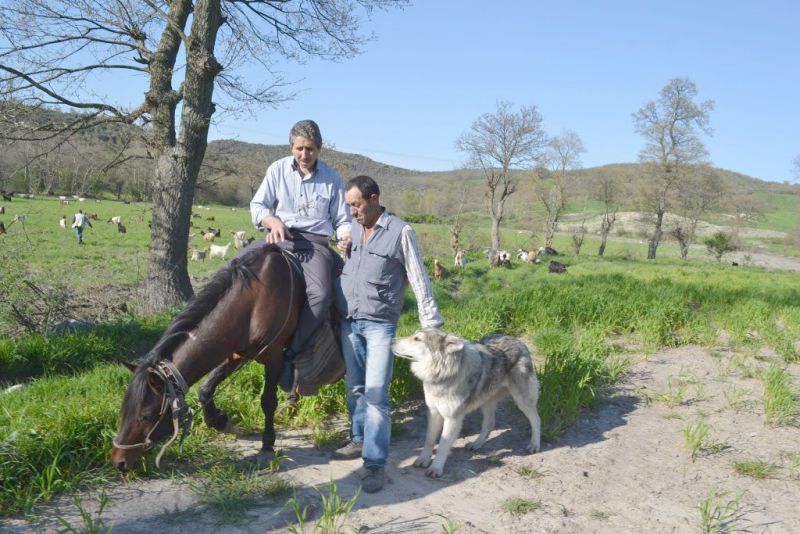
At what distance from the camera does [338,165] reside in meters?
33.2

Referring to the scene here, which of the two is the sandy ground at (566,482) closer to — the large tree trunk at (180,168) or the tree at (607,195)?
the large tree trunk at (180,168)

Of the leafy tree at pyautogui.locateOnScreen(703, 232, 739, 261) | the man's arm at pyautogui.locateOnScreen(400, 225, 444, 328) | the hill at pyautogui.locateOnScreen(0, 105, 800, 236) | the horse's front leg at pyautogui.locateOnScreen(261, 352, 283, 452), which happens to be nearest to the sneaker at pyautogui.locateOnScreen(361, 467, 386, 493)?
the horse's front leg at pyautogui.locateOnScreen(261, 352, 283, 452)

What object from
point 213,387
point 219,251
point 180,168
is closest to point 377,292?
point 213,387

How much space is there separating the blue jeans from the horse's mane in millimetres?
875

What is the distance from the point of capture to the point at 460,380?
3.95 m

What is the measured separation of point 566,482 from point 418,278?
196cm

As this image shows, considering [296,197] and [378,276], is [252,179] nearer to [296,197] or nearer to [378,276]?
[296,197]

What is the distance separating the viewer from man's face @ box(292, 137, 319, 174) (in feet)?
13.5

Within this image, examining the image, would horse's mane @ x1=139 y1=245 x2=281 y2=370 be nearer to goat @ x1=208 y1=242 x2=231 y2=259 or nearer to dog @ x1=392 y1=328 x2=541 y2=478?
dog @ x1=392 y1=328 x2=541 y2=478

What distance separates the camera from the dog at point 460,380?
12.6 ft

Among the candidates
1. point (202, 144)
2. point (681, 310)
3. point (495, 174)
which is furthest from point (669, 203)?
point (202, 144)

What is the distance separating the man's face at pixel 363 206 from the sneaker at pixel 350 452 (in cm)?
183

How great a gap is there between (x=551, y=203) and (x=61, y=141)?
1537 inches

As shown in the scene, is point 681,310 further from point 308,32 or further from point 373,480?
point 308,32
